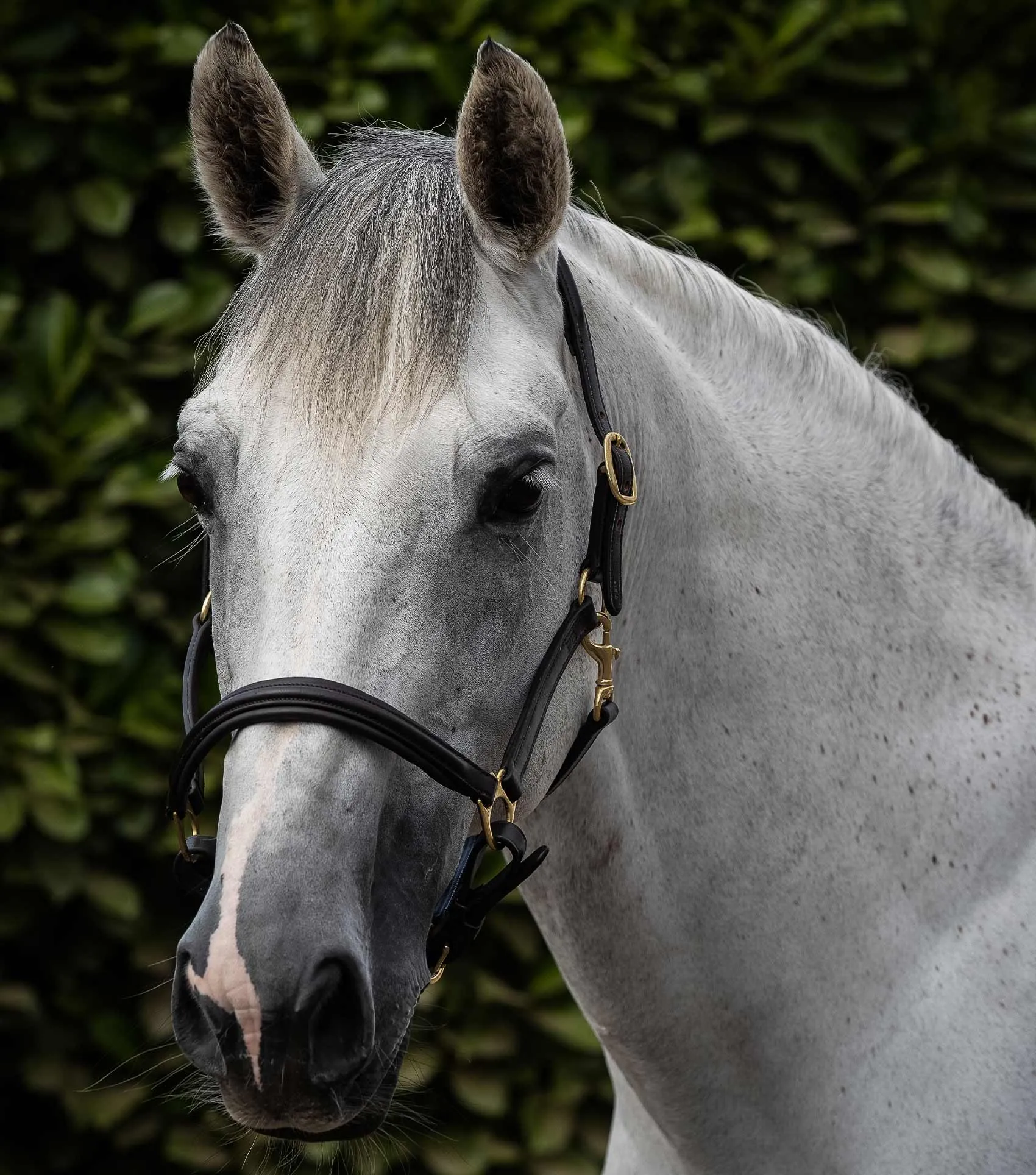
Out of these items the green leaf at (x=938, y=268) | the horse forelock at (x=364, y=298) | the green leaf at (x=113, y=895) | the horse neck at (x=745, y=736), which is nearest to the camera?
the horse forelock at (x=364, y=298)

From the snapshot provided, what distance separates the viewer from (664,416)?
145 cm

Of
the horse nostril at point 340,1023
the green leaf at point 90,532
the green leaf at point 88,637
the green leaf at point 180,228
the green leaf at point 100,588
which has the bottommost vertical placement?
the green leaf at point 88,637

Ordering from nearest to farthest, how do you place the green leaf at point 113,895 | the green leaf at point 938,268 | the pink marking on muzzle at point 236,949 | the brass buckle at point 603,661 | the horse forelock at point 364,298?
the pink marking on muzzle at point 236,949 → the horse forelock at point 364,298 → the brass buckle at point 603,661 → the green leaf at point 113,895 → the green leaf at point 938,268

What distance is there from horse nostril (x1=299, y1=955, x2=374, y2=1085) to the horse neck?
0.43 meters

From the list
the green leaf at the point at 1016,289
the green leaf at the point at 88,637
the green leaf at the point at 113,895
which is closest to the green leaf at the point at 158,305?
the green leaf at the point at 88,637

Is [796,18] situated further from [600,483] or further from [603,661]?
[603,661]

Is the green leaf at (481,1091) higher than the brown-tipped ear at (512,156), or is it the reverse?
the brown-tipped ear at (512,156)

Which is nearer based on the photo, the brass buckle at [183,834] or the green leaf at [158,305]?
the brass buckle at [183,834]

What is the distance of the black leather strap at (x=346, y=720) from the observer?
104 centimetres

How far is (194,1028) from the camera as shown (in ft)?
Answer: 3.44

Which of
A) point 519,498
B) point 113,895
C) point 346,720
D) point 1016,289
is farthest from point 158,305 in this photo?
point 1016,289

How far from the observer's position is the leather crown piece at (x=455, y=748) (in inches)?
41.3

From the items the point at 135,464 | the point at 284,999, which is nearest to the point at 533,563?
the point at 284,999

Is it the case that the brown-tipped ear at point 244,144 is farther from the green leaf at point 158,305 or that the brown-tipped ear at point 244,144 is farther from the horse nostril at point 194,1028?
the green leaf at point 158,305
